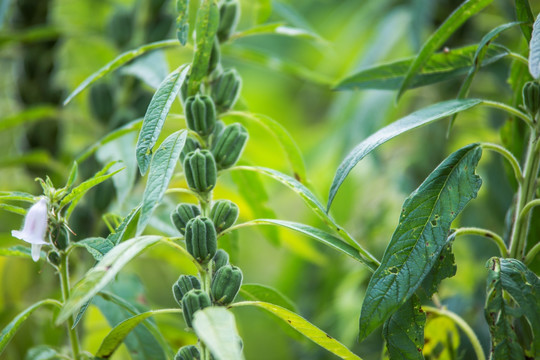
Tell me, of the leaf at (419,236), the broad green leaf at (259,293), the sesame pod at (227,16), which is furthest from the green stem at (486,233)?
the sesame pod at (227,16)

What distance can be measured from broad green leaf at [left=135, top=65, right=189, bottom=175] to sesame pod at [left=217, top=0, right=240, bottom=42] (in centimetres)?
13

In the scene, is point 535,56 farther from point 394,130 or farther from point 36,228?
point 36,228

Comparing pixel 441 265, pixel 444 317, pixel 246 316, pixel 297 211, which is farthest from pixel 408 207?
pixel 297 211

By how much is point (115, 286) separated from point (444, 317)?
12.9 inches

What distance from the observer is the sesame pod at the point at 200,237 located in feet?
1.27

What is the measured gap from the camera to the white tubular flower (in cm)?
36

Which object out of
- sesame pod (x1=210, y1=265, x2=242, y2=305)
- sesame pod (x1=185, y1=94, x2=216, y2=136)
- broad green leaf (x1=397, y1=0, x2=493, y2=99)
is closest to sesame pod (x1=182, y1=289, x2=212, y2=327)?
sesame pod (x1=210, y1=265, x2=242, y2=305)

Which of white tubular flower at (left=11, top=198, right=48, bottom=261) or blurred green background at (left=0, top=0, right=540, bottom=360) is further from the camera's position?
blurred green background at (left=0, top=0, right=540, bottom=360)

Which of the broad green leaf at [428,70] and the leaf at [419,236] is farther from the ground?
the broad green leaf at [428,70]

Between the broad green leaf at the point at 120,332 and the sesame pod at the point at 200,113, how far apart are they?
135 millimetres

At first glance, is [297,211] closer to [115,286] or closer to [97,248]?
[115,286]

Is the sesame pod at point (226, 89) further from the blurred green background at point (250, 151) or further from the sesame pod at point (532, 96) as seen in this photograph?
the sesame pod at point (532, 96)

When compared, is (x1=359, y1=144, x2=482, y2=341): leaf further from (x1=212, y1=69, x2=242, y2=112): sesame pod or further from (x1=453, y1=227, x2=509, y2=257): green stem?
(x1=212, y1=69, x2=242, y2=112): sesame pod

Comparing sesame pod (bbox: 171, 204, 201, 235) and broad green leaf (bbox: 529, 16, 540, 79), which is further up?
broad green leaf (bbox: 529, 16, 540, 79)
